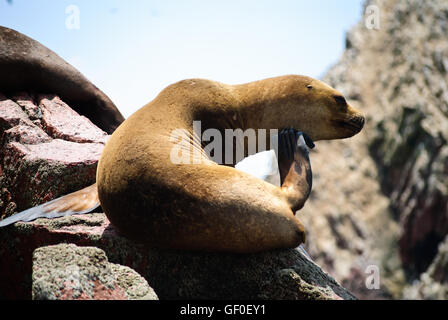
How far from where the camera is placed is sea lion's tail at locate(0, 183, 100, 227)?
323cm

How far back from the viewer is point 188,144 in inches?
118

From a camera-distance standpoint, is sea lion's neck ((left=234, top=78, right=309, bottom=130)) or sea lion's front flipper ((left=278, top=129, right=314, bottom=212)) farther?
sea lion's neck ((left=234, top=78, right=309, bottom=130))

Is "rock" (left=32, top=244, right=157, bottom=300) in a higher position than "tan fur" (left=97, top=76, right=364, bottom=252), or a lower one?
lower

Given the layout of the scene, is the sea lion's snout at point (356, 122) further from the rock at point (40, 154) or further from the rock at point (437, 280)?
the rock at point (437, 280)

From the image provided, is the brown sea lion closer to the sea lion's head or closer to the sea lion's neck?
the sea lion's neck

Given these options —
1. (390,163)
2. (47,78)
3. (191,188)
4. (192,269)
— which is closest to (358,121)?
(191,188)

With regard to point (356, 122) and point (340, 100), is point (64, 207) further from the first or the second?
point (356, 122)

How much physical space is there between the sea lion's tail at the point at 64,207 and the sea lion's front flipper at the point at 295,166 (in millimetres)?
1586

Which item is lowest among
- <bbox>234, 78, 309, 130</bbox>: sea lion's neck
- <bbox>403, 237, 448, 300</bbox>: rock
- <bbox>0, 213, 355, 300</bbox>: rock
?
<bbox>403, 237, 448, 300</bbox>: rock

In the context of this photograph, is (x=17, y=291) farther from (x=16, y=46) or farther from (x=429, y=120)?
(x=429, y=120)

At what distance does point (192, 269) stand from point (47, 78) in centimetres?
348

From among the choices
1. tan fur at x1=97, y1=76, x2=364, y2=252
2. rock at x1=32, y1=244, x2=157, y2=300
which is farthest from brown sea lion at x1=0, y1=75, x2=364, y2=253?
rock at x1=32, y1=244, x2=157, y2=300

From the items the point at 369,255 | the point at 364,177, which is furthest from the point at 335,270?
the point at 364,177

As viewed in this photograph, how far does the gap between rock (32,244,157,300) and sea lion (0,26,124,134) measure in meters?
3.10
